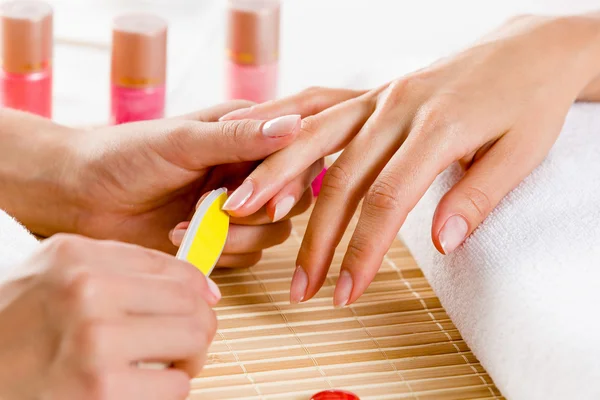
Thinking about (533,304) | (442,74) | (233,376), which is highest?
(442,74)

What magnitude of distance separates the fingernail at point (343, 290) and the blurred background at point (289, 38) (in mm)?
660

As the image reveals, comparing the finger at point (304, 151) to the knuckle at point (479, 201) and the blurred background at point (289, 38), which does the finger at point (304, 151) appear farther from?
the blurred background at point (289, 38)

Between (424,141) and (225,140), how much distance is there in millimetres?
206

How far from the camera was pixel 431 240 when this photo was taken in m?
1.01

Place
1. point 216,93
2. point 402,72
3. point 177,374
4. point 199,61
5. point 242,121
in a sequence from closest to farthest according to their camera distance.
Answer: point 177,374
point 242,121
point 402,72
point 216,93
point 199,61

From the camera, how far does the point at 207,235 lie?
89 centimetres

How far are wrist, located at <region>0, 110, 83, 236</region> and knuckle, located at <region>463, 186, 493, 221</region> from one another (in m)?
0.44

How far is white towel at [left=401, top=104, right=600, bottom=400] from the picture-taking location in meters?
Result: 0.78

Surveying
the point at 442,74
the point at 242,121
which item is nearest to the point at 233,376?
the point at 242,121

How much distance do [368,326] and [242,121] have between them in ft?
0.81

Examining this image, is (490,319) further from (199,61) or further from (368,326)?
(199,61)

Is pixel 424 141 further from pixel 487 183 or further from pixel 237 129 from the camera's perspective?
pixel 237 129

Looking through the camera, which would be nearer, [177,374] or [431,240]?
[177,374]

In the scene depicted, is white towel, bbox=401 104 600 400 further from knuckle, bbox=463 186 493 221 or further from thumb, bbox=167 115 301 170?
thumb, bbox=167 115 301 170
